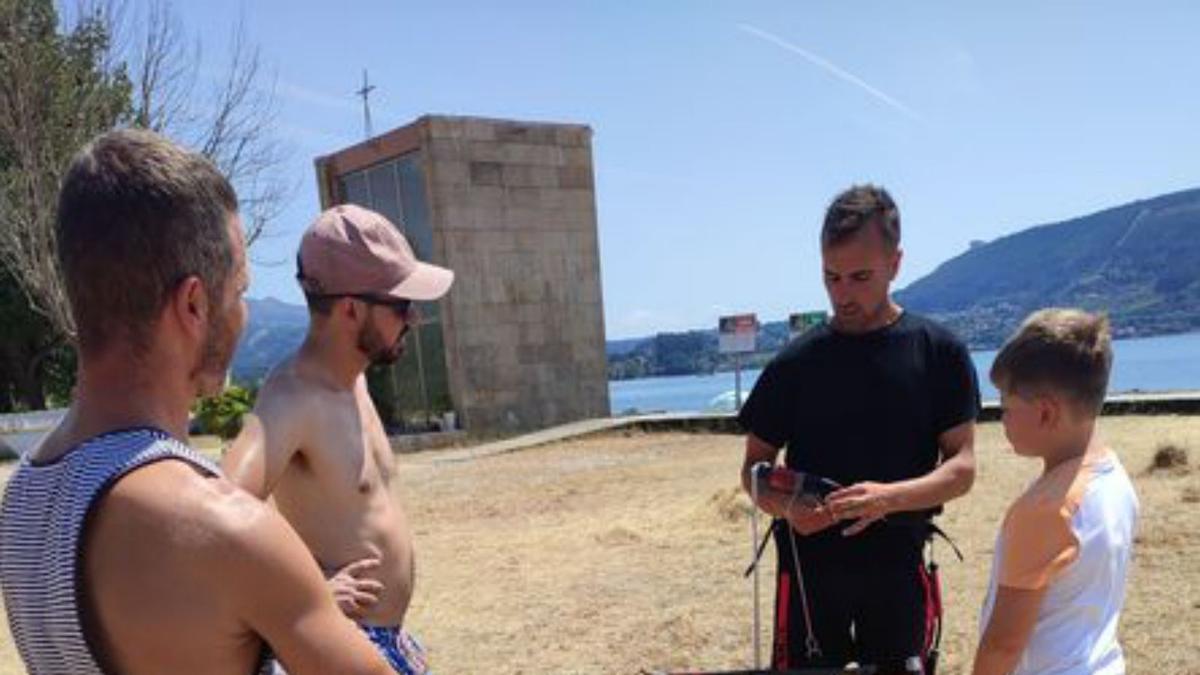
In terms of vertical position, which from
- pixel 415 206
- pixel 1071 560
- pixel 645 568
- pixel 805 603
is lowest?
pixel 645 568

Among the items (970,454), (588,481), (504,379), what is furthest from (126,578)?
(504,379)

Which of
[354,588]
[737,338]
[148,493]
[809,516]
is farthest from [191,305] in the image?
[737,338]

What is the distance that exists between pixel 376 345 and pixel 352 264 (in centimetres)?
19

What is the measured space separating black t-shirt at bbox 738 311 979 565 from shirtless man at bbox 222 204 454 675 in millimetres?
1153

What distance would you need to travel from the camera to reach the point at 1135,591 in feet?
20.0

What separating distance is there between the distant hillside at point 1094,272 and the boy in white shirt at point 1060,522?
64232 millimetres

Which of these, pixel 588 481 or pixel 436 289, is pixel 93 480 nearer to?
pixel 436 289

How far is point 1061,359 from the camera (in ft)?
7.50

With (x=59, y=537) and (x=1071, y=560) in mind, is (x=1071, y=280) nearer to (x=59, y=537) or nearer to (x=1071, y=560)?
(x=1071, y=560)

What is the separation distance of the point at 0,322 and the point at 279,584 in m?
30.4

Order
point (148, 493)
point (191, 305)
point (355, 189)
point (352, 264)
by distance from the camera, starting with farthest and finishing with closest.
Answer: point (355, 189)
point (352, 264)
point (191, 305)
point (148, 493)

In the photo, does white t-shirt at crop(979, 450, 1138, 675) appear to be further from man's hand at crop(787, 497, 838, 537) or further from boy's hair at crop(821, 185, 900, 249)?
boy's hair at crop(821, 185, 900, 249)

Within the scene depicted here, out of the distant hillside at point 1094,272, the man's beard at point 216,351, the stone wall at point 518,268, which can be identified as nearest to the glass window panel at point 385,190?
the stone wall at point 518,268

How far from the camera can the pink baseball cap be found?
7.87 feet
